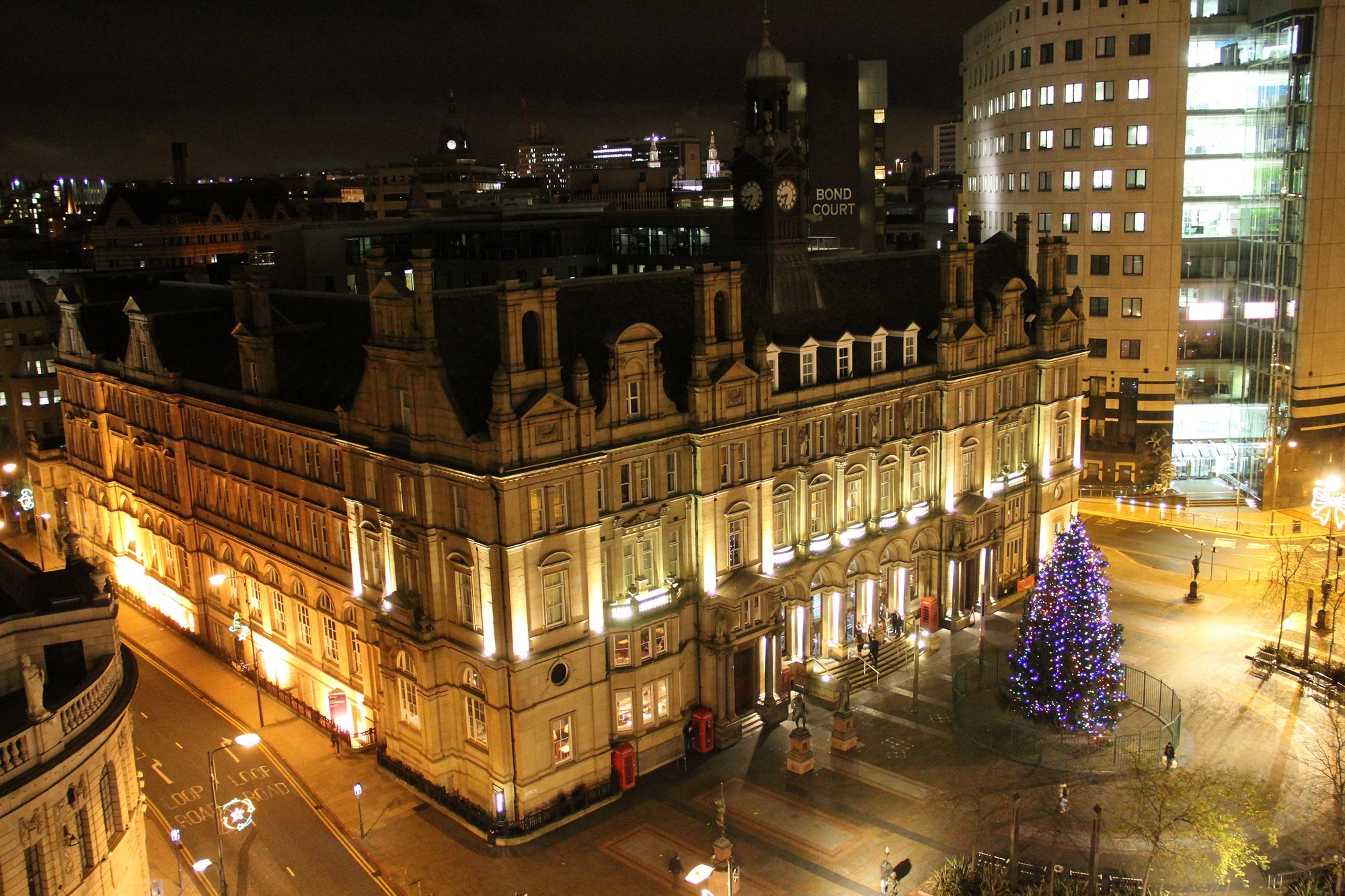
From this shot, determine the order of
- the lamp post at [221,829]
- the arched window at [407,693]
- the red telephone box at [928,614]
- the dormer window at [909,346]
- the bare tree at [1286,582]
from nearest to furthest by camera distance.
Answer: the lamp post at [221,829] < the arched window at [407,693] < the bare tree at [1286,582] < the dormer window at [909,346] < the red telephone box at [928,614]

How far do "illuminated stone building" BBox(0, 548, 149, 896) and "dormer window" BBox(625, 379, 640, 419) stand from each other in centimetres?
2587

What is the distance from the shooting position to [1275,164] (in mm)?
100312

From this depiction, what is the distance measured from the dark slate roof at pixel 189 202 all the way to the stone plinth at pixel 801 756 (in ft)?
449

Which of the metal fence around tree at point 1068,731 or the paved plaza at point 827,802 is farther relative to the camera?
the metal fence around tree at point 1068,731

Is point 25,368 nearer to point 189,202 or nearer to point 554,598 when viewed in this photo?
point 189,202

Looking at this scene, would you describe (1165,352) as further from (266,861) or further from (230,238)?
(230,238)

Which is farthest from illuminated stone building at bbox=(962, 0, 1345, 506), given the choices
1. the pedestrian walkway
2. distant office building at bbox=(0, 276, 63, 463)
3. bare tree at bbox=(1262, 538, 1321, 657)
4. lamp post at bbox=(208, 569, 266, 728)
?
distant office building at bbox=(0, 276, 63, 463)

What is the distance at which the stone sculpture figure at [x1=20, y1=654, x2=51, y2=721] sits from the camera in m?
31.4

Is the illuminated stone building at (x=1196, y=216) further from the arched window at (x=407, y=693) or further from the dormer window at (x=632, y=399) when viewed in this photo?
the arched window at (x=407, y=693)

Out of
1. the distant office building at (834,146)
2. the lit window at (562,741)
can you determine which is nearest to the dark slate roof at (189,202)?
the distant office building at (834,146)

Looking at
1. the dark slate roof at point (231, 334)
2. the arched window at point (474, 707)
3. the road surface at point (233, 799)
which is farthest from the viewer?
the dark slate roof at point (231, 334)

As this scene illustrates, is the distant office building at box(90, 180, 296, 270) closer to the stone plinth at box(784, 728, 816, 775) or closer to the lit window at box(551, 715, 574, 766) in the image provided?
the lit window at box(551, 715, 574, 766)

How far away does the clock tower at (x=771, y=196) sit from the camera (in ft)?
229

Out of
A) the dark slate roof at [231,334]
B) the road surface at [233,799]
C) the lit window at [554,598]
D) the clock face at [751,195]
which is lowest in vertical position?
the road surface at [233,799]
